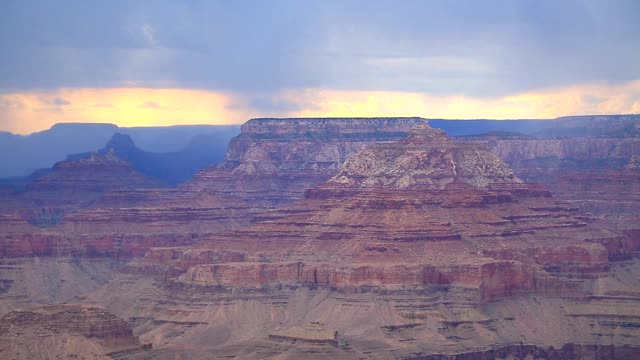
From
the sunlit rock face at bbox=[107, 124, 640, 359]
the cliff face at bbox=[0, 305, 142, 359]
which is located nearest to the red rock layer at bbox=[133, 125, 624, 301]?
the sunlit rock face at bbox=[107, 124, 640, 359]

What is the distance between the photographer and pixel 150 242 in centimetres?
17450

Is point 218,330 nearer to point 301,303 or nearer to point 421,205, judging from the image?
Result: point 301,303

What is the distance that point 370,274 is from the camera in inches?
5497

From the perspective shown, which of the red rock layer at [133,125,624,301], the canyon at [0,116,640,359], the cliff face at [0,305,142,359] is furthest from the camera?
the red rock layer at [133,125,624,301]

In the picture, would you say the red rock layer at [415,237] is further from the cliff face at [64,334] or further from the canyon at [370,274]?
the cliff face at [64,334]

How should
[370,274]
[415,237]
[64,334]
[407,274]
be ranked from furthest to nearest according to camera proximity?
[415,237], [370,274], [407,274], [64,334]

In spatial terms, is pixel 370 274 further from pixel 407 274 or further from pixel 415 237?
pixel 415 237

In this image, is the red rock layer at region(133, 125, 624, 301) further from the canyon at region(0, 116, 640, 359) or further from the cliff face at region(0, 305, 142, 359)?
the cliff face at region(0, 305, 142, 359)

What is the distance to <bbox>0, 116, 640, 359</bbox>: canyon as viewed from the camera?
129500mm

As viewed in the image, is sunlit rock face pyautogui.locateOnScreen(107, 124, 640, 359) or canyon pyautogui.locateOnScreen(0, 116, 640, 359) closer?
canyon pyautogui.locateOnScreen(0, 116, 640, 359)

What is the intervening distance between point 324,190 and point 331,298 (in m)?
21.7

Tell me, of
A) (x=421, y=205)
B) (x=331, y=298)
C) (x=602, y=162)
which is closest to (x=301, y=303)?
(x=331, y=298)

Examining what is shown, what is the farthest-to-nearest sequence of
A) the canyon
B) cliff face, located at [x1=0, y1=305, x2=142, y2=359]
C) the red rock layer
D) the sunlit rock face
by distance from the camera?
the red rock layer, the sunlit rock face, the canyon, cliff face, located at [x1=0, y1=305, x2=142, y2=359]

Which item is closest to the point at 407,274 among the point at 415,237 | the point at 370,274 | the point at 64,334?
the point at 370,274
